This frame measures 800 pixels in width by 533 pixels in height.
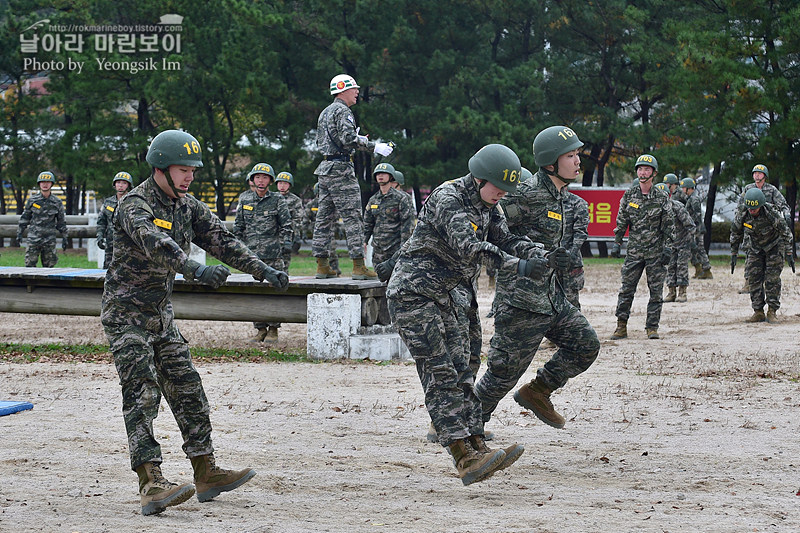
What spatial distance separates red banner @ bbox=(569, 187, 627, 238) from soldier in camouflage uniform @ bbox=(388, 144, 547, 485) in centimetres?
2618

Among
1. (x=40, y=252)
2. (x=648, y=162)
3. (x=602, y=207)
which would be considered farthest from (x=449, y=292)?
(x=602, y=207)

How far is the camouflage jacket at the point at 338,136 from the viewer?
36.4ft

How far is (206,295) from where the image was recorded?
12383 millimetres

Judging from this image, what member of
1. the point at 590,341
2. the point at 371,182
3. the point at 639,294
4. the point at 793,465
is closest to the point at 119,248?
the point at 590,341

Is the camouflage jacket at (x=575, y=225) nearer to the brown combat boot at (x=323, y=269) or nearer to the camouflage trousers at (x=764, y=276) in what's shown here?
the brown combat boot at (x=323, y=269)

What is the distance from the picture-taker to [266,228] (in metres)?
13.8

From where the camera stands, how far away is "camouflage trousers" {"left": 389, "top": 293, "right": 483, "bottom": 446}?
607cm

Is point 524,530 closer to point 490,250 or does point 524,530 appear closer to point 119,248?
point 490,250

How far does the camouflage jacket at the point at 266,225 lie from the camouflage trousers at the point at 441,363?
7.59m

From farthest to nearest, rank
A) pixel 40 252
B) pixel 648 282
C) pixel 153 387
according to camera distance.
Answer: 1. pixel 40 252
2. pixel 648 282
3. pixel 153 387

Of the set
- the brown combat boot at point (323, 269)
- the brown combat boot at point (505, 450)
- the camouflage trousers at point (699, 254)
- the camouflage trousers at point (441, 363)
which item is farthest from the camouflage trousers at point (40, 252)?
the brown combat boot at point (505, 450)

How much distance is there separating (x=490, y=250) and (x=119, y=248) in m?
2.10

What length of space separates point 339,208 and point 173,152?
5.76 meters

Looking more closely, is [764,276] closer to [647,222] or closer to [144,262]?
[647,222]
